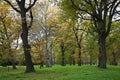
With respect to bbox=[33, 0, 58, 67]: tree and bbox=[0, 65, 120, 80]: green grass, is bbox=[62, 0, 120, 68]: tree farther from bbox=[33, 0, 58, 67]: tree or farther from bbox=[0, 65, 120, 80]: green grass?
bbox=[33, 0, 58, 67]: tree

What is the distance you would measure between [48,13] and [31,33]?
5476mm

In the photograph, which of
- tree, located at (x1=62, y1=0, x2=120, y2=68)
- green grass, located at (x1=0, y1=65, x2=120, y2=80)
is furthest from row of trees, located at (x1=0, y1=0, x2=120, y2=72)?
green grass, located at (x1=0, y1=65, x2=120, y2=80)

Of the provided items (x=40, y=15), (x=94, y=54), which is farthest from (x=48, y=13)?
(x=94, y=54)

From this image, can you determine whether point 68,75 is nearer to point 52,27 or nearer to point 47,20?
point 47,20

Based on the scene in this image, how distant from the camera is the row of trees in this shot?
92.3 feet

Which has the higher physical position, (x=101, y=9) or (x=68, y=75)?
(x=101, y=9)

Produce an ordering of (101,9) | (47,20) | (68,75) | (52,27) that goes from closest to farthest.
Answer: (68,75)
(101,9)
(47,20)
(52,27)

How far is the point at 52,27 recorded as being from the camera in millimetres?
54906

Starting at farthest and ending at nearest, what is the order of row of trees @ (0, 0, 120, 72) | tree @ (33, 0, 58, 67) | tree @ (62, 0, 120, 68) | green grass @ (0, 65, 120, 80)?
tree @ (33, 0, 58, 67) < tree @ (62, 0, 120, 68) < row of trees @ (0, 0, 120, 72) < green grass @ (0, 65, 120, 80)

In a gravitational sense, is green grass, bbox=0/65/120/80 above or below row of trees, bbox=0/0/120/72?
below

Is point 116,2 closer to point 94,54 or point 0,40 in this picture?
point 0,40

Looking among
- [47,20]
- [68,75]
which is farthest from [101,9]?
[47,20]

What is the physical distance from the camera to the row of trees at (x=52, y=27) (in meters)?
28.1

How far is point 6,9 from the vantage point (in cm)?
4078
